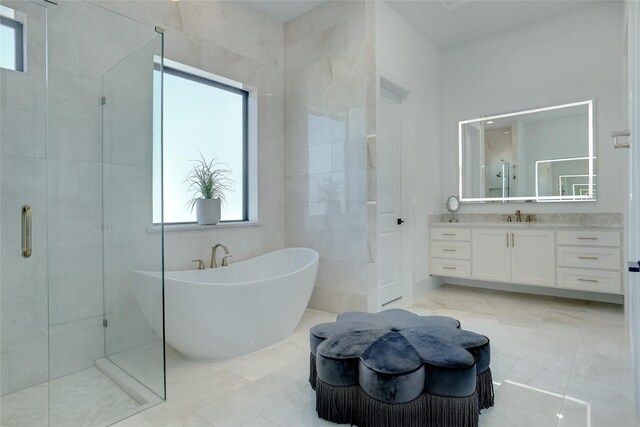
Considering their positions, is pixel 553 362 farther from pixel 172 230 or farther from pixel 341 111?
pixel 172 230

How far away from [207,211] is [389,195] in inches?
71.2

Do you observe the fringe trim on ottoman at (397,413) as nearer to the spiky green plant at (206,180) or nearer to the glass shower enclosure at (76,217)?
the glass shower enclosure at (76,217)

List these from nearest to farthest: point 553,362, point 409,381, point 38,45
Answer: point 409,381
point 38,45
point 553,362

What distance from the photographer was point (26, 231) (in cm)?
173

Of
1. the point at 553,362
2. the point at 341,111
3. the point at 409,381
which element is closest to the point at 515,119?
the point at 341,111

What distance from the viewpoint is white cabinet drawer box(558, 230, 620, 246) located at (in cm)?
314

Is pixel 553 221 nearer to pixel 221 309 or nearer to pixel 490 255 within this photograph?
pixel 490 255

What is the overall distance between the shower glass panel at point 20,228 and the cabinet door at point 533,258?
3897 mm

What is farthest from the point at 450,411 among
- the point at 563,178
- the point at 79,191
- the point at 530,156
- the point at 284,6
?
the point at 284,6

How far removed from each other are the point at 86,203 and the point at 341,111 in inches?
85.6

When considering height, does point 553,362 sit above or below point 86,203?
below

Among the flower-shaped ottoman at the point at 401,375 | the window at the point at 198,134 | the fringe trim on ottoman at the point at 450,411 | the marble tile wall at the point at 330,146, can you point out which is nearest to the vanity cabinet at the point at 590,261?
the marble tile wall at the point at 330,146

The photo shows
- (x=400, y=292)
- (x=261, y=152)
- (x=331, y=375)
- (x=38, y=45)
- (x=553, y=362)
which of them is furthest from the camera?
(x=400, y=292)

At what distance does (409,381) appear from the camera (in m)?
1.42
